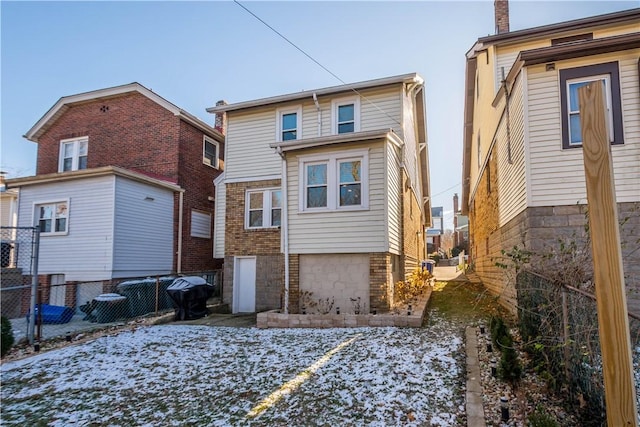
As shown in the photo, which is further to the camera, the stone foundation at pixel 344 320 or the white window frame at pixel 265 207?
the white window frame at pixel 265 207

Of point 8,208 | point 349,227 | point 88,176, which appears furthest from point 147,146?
point 8,208

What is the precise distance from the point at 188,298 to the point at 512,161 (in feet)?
32.0

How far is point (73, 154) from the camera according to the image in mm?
16812

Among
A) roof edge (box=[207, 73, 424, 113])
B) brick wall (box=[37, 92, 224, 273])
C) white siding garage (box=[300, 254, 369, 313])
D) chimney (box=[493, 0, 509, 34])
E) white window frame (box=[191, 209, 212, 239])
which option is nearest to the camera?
white siding garage (box=[300, 254, 369, 313])

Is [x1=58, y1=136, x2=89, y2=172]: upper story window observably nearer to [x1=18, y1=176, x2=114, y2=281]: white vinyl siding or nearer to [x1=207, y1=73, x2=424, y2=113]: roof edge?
[x1=18, y1=176, x2=114, y2=281]: white vinyl siding

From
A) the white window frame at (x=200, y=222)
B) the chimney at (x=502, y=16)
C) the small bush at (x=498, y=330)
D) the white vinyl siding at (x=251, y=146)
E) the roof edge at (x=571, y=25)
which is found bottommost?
the small bush at (x=498, y=330)

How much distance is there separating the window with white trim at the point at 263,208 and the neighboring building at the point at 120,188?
4.31 metres

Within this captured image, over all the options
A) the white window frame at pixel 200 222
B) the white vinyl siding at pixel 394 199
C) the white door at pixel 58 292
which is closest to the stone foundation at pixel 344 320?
the white vinyl siding at pixel 394 199

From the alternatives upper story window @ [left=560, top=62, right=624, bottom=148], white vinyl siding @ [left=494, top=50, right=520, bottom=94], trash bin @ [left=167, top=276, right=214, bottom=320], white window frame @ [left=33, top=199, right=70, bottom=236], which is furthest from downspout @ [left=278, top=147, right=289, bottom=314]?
white window frame @ [left=33, top=199, right=70, bottom=236]

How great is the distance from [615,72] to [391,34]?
4.74 metres

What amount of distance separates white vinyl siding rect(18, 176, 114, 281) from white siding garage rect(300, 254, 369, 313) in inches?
289

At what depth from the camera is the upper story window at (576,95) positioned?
6872 mm

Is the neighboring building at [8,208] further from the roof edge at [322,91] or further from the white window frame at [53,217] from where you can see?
the roof edge at [322,91]

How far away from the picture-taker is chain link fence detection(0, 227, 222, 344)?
390 inches
